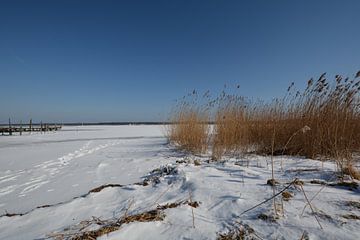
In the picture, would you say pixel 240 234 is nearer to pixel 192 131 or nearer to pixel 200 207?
pixel 200 207

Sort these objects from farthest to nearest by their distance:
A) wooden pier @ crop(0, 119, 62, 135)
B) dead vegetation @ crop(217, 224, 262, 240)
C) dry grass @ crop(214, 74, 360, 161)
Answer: wooden pier @ crop(0, 119, 62, 135) < dry grass @ crop(214, 74, 360, 161) < dead vegetation @ crop(217, 224, 262, 240)

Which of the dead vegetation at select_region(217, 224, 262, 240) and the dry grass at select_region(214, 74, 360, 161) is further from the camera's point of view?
the dry grass at select_region(214, 74, 360, 161)

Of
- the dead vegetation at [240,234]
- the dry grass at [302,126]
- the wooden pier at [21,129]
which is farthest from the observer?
the wooden pier at [21,129]

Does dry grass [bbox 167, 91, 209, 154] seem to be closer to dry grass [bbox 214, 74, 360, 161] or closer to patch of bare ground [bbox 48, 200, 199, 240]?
dry grass [bbox 214, 74, 360, 161]

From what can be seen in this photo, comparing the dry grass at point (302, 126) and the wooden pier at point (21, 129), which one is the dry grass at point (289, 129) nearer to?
the dry grass at point (302, 126)

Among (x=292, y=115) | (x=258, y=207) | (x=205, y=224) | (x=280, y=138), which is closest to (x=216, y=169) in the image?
(x=258, y=207)

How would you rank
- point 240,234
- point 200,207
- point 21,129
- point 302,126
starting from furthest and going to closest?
point 21,129 → point 302,126 → point 200,207 → point 240,234

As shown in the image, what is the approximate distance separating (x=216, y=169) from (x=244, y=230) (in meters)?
1.63

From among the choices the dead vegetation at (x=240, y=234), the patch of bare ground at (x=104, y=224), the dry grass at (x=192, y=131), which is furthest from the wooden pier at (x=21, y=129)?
the dead vegetation at (x=240, y=234)

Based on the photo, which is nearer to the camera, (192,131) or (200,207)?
(200,207)

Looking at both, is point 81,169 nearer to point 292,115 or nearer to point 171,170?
point 171,170

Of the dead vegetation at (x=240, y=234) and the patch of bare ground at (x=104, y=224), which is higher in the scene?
the dead vegetation at (x=240, y=234)

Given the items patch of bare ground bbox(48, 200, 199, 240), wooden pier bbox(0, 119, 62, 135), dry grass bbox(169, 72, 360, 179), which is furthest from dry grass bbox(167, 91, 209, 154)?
wooden pier bbox(0, 119, 62, 135)

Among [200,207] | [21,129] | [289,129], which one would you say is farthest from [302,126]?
[21,129]
